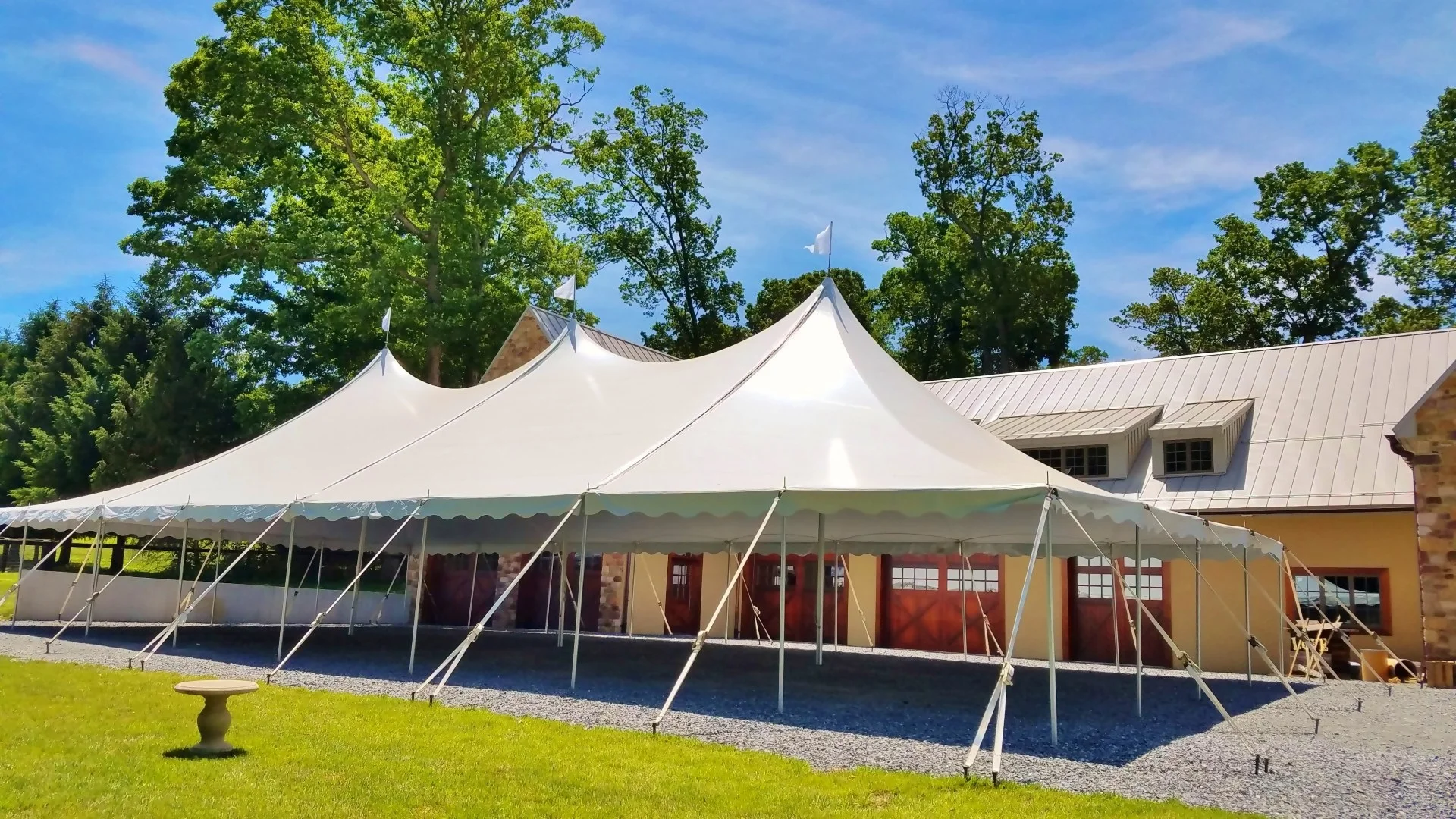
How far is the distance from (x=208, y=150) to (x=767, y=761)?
75.9 feet

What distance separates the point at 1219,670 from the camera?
44.4 feet

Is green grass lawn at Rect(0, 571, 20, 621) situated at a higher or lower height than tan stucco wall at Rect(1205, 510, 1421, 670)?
lower

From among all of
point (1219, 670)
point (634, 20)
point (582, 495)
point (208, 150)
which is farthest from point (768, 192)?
point (208, 150)

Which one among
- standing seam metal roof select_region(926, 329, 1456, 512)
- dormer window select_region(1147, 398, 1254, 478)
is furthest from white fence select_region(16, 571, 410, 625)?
dormer window select_region(1147, 398, 1254, 478)

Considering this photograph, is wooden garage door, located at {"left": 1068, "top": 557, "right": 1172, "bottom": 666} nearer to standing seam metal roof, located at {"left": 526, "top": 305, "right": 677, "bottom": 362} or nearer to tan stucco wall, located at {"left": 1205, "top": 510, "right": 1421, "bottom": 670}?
tan stucco wall, located at {"left": 1205, "top": 510, "right": 1421, "bottom": 670}

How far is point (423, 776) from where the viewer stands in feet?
16.5

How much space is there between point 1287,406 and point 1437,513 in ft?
12.4

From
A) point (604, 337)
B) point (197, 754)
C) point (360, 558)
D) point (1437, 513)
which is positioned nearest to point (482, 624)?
point (197, 754)

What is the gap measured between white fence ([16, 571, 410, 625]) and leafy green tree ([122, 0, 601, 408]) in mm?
6434

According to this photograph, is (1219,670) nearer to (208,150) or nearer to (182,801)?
(182,801)

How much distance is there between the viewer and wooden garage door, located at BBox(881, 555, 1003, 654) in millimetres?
15531

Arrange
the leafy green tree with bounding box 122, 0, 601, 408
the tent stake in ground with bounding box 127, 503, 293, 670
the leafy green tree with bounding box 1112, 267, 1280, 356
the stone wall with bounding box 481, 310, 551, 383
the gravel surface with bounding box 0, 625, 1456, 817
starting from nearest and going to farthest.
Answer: the gravel surface with bounding box 0, 625, 1456, 817 → the tent stake in ground with bounding box 127, 503, 293, 670 → the stone wall with bounding box 481, 310, 551, 383 → the leafy green tree with bounding box 122, 0, 601, 408 → the leafy green tree with bounding box 1112, 267, 1280, 356

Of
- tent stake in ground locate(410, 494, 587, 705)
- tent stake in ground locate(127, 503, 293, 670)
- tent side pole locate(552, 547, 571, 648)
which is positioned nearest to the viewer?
tent stake in ground locate(410, 494, 587, 705)

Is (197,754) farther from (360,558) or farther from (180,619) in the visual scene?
(360,558)
